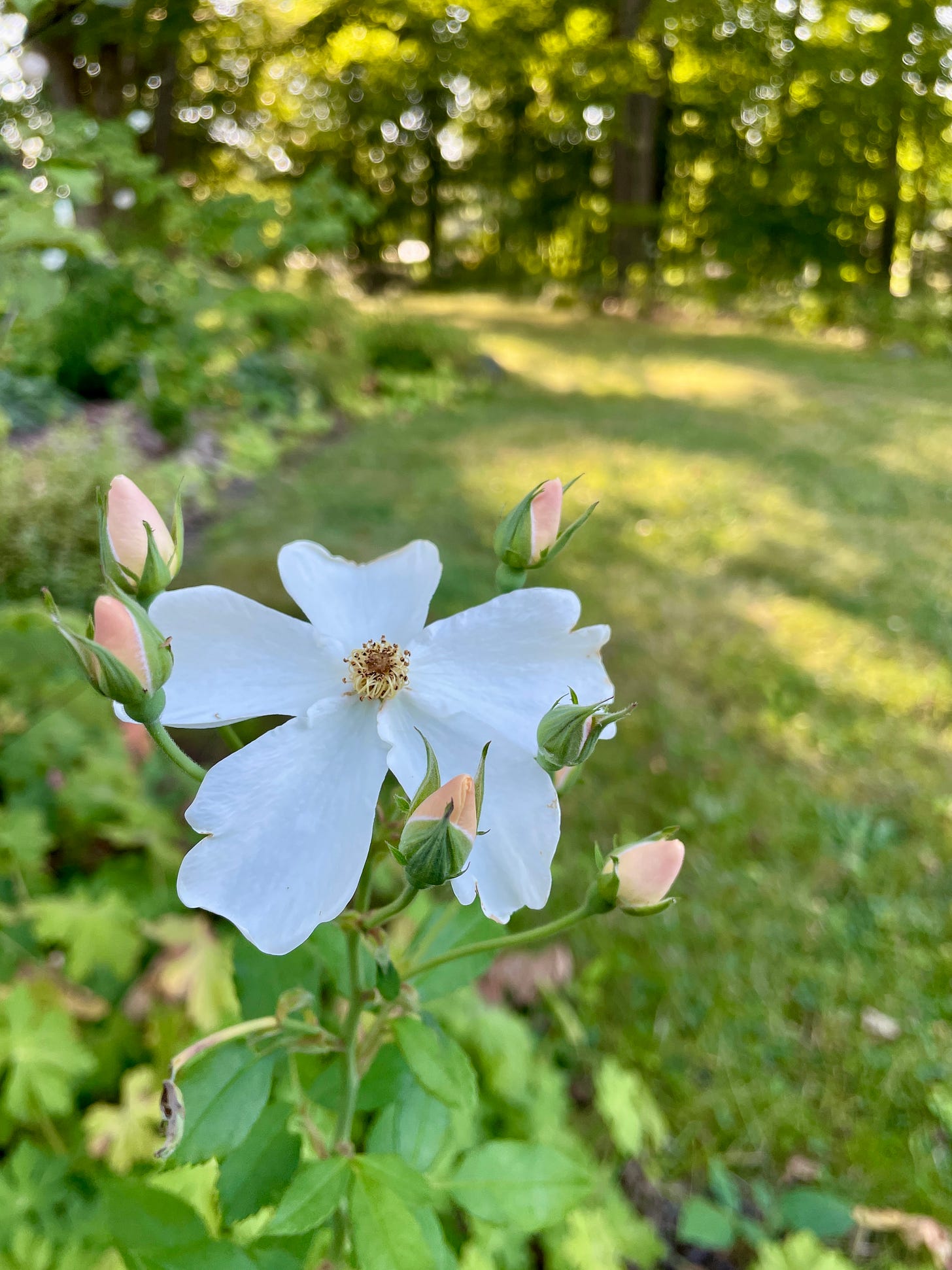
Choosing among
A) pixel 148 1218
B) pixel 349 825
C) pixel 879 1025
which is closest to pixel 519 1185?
pixel 148 1218

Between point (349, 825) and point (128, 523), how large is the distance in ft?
0.92

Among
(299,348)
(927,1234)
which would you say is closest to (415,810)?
(927,1234)

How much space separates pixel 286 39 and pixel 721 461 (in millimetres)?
5088

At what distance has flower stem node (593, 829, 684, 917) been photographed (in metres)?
0.68

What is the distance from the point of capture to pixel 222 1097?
78cm

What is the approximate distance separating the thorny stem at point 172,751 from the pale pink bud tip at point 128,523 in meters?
0.12

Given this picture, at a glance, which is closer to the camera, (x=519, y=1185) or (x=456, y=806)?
(x=456, y=806)

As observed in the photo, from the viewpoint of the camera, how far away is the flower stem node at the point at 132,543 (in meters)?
0.64

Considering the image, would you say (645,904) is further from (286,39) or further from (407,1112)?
(286,39)

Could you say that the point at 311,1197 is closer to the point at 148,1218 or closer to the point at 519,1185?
the point at 148,1218

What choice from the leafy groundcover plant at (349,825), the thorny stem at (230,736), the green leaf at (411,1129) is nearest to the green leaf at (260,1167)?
A: the leafy groundcover plant at (349,825)

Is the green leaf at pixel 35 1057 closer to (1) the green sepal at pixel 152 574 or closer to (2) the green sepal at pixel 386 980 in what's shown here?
(2) the green sepal at pixel 386 980

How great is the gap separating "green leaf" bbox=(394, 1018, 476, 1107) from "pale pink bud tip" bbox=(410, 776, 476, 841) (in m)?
0.33

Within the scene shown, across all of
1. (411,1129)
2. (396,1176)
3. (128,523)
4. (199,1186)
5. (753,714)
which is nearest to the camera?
(128,523)
